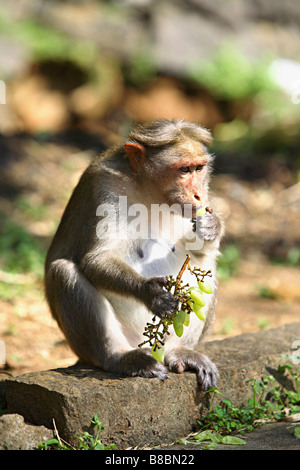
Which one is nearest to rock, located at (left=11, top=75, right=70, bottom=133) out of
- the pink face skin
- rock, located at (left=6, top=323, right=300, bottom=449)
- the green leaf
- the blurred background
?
the blurred background

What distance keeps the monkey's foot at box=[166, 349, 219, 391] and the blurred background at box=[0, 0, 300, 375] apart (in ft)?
13.1

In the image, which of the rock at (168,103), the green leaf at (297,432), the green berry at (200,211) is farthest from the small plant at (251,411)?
the rock at (168,103)

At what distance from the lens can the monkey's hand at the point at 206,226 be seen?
4441mm

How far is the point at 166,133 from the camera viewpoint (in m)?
4.42

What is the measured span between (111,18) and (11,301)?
11.3 metres

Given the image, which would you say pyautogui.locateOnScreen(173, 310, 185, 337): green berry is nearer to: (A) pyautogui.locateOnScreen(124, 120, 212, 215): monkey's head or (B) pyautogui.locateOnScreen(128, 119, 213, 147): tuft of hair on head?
(A) pyautogui.locateOnScreen(124, 120, 212, 215): monkey's head

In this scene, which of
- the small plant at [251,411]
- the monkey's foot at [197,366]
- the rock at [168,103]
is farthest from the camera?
the rock at [168,103]

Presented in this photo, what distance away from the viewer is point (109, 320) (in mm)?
4258

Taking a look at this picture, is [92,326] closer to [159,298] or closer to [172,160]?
[159,298]

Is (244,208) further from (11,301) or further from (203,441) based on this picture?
(203,441)

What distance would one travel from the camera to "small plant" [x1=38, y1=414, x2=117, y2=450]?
11.8ft

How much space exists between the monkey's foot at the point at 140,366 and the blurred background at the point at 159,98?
421cm

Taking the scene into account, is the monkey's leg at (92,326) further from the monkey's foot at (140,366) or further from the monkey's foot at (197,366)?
the monkey's foot at (197,366)

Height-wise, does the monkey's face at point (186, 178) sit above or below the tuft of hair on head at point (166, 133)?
below
